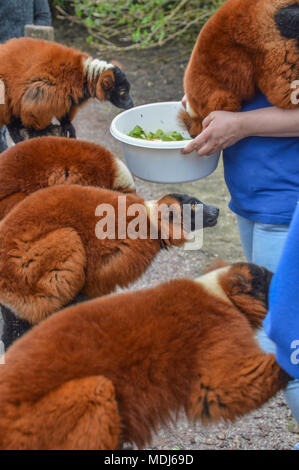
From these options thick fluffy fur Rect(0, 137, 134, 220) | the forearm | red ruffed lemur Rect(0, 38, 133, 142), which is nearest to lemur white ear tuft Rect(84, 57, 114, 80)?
red ruffed lemur Rect(0, 38, 133, 142)

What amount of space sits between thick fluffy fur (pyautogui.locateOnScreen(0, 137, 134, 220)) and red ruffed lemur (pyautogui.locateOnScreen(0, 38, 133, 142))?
23.0 inches

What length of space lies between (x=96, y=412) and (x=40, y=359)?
23cm

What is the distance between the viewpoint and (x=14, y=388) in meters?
1.47

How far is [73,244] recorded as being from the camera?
2002mm

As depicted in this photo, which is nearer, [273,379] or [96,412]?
[96,412]

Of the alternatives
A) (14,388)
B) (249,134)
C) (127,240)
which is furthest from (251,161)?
(14,388)

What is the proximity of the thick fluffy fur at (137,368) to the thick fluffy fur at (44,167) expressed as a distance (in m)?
0.80

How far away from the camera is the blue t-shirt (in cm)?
206

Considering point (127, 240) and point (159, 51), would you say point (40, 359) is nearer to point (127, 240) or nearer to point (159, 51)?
point (127, 240)

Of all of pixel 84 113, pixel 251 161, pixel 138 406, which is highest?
pixel 251 161

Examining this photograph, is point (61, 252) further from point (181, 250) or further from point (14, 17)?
point (14, 17)

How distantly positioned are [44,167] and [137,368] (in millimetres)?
1119

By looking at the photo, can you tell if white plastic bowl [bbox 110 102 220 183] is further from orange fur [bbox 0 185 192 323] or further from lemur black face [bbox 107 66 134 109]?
lemur black face [bbox 107 66 134 109]

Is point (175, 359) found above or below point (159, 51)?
above
